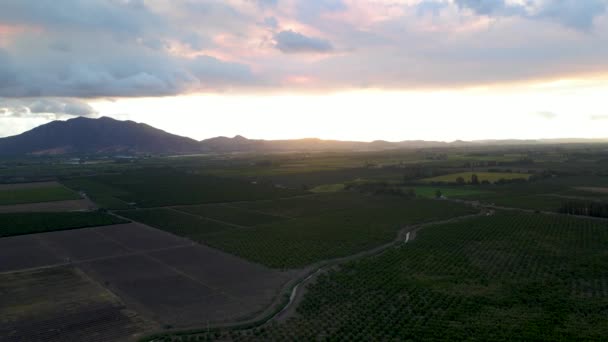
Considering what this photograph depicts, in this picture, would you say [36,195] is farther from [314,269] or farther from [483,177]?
[483,177]

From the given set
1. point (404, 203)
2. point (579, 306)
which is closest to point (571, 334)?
point (579, 306)

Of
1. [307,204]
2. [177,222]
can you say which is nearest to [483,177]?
[307,204]

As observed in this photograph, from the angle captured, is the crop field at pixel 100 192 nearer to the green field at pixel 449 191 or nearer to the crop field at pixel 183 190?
the crop field at pixel 183 190

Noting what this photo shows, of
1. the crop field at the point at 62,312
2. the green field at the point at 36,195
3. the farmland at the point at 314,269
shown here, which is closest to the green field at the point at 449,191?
the farmland at the point at 314,269

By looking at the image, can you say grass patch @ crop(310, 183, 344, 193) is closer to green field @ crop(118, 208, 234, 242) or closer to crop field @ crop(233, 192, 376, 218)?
crop field @ crop(233, 192, 376, 218)

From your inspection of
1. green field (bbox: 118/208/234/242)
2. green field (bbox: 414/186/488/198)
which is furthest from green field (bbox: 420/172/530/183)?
green field (bbox: 118/208/234/242)

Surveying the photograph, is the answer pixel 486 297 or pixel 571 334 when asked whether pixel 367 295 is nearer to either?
pixel 486 297
